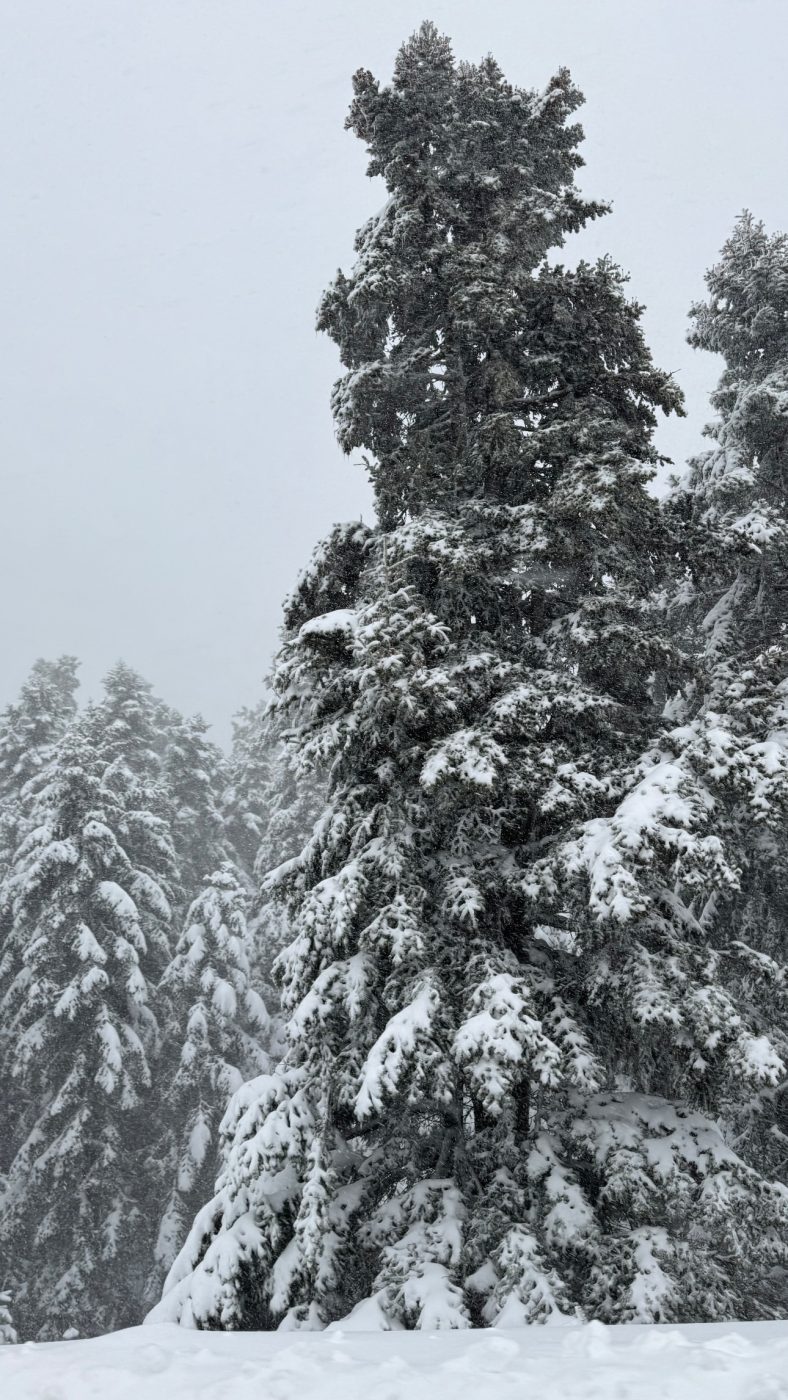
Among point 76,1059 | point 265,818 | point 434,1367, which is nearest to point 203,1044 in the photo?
point 76,1059

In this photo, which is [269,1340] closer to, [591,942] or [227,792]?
[591,942]

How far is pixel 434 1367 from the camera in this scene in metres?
4.43

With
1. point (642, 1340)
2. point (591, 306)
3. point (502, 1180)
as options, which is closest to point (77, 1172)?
point (502, 1180)

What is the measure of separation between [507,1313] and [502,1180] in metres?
1.08

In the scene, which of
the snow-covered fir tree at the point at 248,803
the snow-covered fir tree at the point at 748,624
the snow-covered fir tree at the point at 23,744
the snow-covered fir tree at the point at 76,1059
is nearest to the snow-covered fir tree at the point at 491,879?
the snow-covered fir tree at the point at 748,624

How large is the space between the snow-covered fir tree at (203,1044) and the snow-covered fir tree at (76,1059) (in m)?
0.92

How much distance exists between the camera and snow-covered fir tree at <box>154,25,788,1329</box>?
6367 mm

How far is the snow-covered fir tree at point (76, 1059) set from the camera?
1909 cm

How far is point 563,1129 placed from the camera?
7336mm

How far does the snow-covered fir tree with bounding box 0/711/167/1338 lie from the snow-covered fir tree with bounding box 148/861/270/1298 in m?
0.92

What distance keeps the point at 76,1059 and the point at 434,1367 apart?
17603 mm

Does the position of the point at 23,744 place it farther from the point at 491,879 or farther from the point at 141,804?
the point at 491,879

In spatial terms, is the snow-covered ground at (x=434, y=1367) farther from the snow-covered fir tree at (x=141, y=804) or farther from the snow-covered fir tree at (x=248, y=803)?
the snow-covered fir tree at (x=248, y=803)

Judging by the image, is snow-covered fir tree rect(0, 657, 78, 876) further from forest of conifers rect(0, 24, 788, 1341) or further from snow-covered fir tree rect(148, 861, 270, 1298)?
forest of conifers rect(0, 24, 788, 1341)
